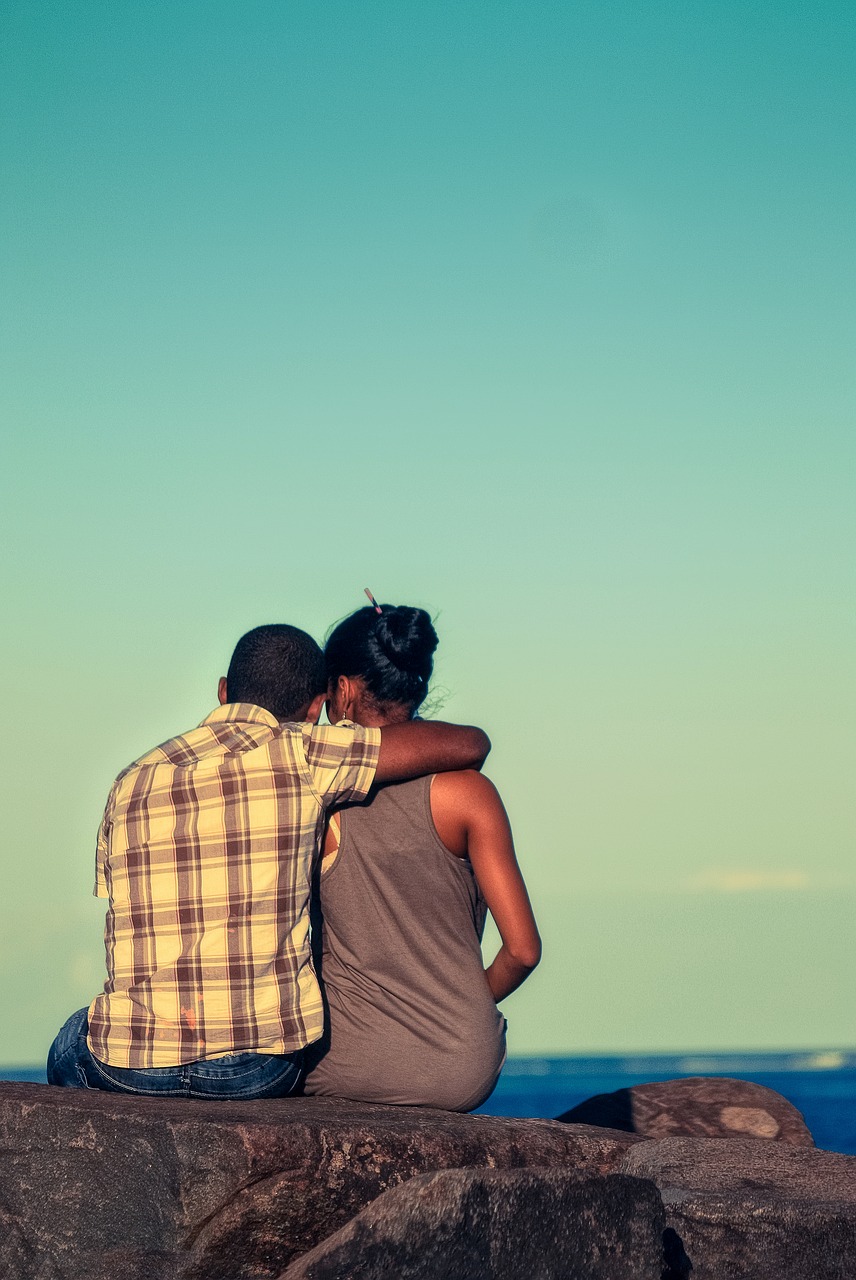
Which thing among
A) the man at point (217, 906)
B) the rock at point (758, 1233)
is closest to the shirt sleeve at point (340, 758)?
the man at point (217, 906)

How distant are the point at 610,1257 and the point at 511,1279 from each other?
0.32m

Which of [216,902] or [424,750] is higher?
[424,750]

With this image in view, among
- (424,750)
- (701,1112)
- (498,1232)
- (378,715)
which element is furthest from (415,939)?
(701,1112)

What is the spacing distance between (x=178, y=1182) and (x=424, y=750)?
56.1 inches

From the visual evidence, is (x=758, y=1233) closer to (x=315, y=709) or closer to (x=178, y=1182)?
(x=178, y=1182)

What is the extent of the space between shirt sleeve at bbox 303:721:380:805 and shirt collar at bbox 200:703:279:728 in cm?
17

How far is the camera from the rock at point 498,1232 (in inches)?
119

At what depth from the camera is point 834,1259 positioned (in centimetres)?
387

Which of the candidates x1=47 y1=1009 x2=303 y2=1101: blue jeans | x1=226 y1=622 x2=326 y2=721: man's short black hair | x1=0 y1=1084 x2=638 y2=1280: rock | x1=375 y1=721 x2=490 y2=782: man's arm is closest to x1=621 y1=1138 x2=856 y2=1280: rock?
x1=0 y1=1084 x2=638 y2=1280: rock

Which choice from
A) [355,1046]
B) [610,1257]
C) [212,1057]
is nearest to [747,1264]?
[610,1257]

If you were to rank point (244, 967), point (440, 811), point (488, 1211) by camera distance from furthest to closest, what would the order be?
point (440, 811) < point (244, 967) < point (488, 1211)

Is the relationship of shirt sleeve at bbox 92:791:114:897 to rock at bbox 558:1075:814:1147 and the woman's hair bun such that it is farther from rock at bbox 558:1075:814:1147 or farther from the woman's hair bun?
rock at bbox 558:1075:814:1147

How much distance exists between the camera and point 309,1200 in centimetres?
371

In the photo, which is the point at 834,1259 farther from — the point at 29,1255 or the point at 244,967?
the point at 29,1255
